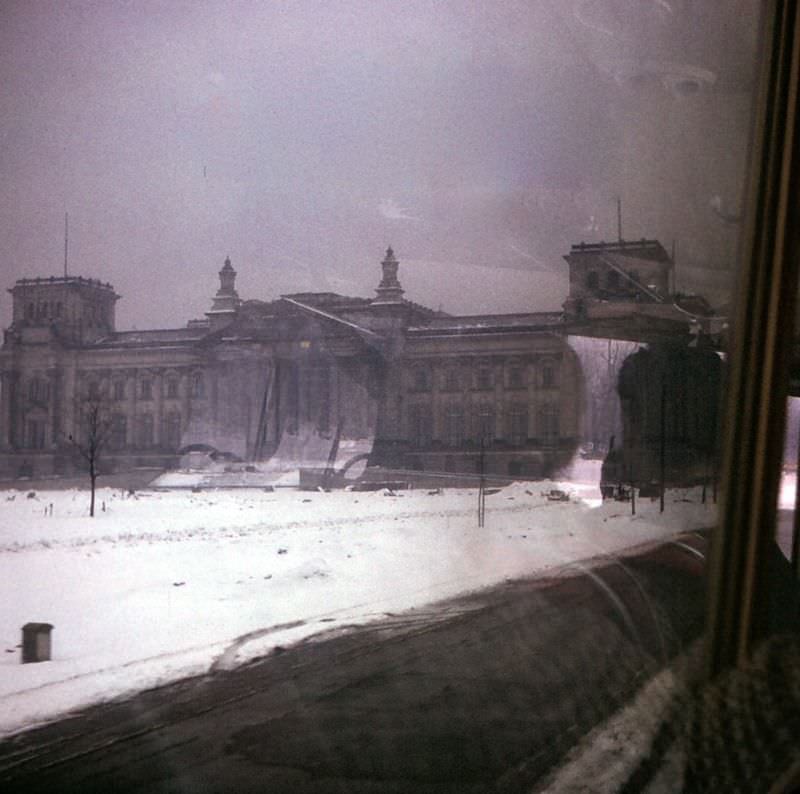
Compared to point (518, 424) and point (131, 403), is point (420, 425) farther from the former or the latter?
point (131, 403)

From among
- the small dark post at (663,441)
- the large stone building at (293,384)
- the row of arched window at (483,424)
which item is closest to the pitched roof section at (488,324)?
the large stone building at (293,384)

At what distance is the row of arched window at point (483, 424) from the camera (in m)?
3.19

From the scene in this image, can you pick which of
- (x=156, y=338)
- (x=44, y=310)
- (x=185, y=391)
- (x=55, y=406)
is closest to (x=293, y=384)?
(x=185, y=391)

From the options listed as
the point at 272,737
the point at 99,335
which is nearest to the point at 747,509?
the point at 272,737

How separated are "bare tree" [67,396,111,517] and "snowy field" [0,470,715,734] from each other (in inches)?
6.2

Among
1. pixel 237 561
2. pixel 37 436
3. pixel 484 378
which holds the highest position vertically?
pixel 484 378

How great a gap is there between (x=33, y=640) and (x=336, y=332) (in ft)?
4.52

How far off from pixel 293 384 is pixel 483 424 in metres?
0.67

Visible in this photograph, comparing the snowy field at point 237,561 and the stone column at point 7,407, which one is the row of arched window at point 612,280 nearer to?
the snowy field at point 237,561

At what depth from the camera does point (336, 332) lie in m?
3.43

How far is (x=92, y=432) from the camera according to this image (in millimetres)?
3520

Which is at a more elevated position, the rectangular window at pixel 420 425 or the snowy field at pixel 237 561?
the rectangular window at pixel 420 425

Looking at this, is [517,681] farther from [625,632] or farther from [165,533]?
[165,533]

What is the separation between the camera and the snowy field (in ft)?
9.65
